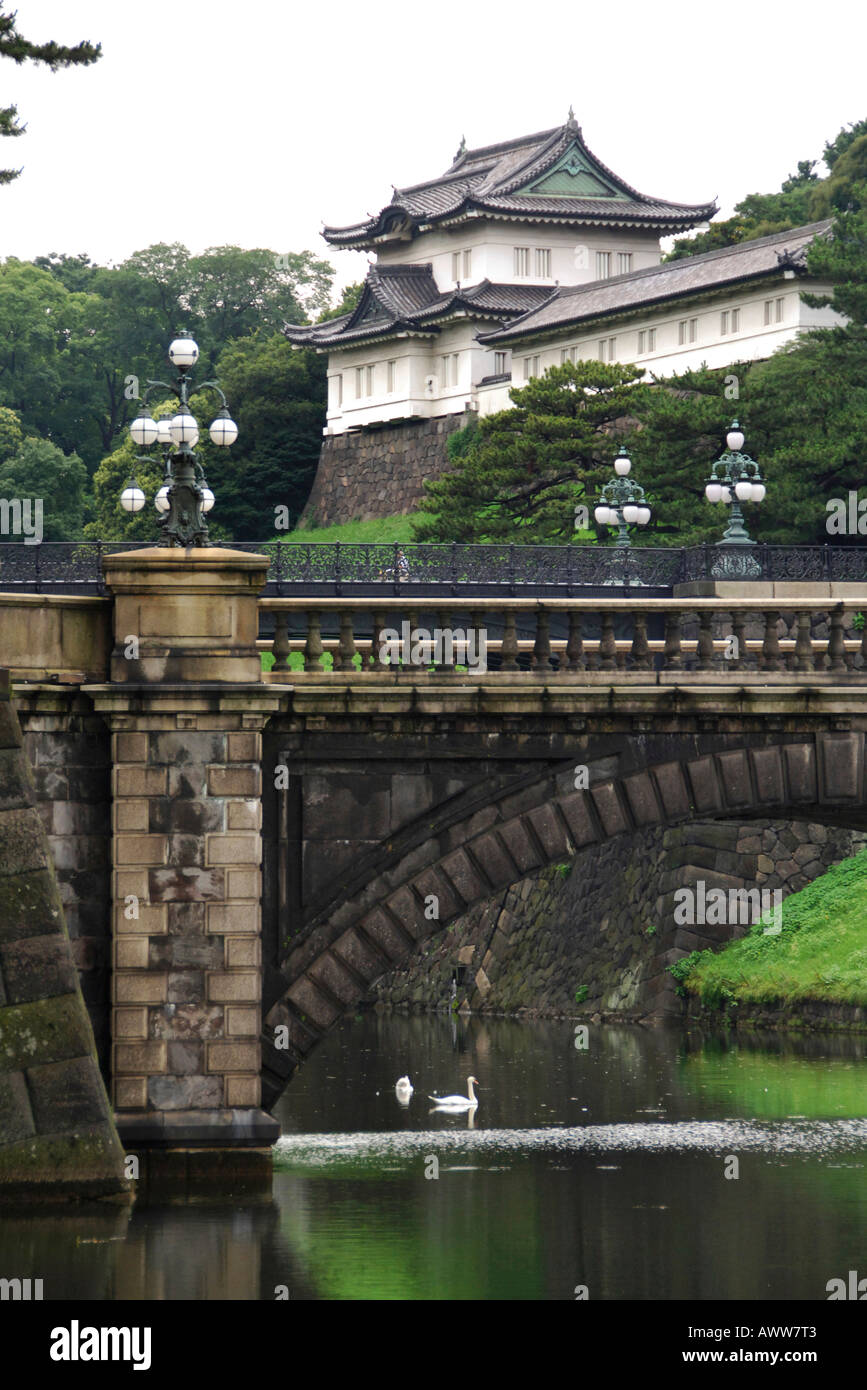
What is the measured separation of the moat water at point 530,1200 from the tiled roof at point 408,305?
164 ft

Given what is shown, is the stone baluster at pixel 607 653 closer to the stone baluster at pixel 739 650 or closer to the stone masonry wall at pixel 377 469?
the stone baluster at pixel 739 650

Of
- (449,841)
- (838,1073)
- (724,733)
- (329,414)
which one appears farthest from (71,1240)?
(329,414)

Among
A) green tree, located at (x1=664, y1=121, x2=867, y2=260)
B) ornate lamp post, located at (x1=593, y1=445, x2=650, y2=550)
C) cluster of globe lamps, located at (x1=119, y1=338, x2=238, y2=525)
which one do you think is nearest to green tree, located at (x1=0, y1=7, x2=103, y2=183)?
cluster of globe lamps, located at (x1=119, y1=338, x2=238, y2=525)

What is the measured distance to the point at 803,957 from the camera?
153 feet

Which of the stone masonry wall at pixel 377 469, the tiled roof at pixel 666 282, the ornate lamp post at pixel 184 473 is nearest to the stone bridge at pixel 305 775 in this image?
the ornate lamp post at pixel 184 473

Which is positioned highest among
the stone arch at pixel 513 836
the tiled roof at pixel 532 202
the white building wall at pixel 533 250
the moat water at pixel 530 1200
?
the tiled roof at pixel 532 202

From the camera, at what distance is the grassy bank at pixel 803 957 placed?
45.4m

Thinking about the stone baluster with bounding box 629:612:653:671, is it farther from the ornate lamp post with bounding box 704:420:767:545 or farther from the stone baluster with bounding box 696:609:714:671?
the ornate lamp post with bounding box 704:420:767:545

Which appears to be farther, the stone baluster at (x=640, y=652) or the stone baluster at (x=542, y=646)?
the stone baluster at (x=640, y=652)

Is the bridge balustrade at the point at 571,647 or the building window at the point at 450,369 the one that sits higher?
the building window at the point at 450,369

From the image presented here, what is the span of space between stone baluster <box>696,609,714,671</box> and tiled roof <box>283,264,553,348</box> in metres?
62.4

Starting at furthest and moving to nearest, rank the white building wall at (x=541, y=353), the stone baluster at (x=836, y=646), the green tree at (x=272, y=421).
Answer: the green tree at (x=272, y=421)
the white building wall at (x=541, y=353)
the stone baluster at (x=836, y=646)
